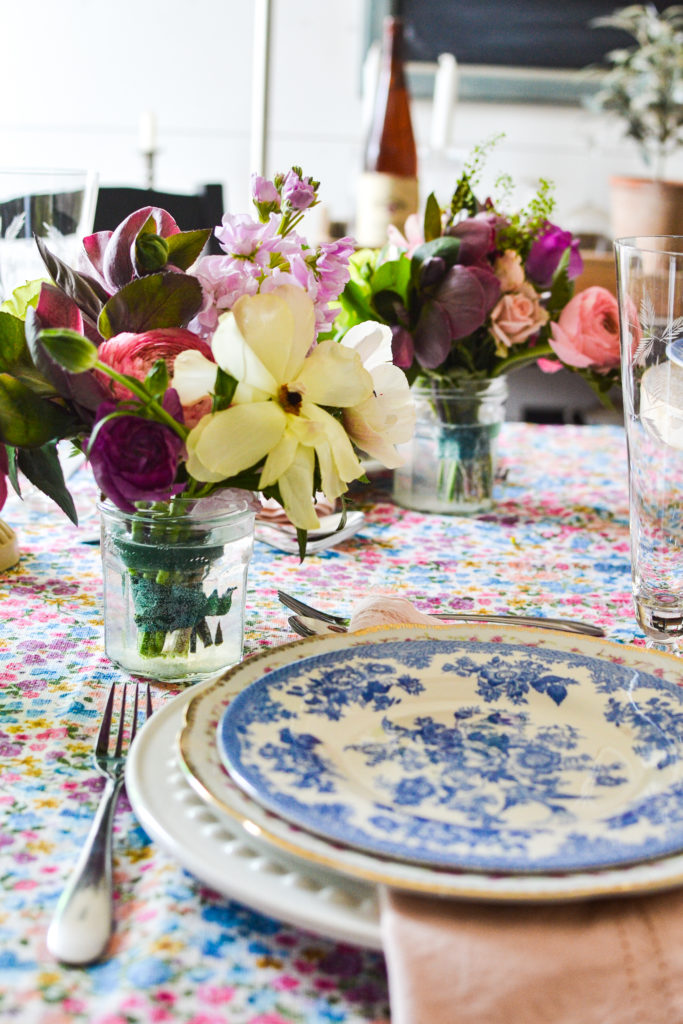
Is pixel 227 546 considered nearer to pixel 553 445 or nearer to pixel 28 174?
pixel 28 174

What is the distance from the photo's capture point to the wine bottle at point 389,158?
5.38 feet

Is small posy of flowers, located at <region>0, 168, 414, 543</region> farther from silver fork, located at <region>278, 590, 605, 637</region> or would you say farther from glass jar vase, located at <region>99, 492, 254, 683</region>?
silver fork, located at <region>278, 590, 605, 637</region>

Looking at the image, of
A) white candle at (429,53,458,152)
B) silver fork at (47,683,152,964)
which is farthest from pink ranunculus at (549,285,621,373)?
white candle at (429,53,458,152)

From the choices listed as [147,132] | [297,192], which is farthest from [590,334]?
[147,132]

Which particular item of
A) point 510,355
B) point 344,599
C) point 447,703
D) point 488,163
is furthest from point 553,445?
point 488,163

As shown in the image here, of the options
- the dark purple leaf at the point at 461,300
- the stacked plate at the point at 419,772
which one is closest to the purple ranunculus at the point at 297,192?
the stacked plate at the point at 419,772

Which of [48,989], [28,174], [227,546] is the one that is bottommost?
[48,989]

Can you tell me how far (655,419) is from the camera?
0.63m

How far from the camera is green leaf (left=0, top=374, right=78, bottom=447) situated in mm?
523

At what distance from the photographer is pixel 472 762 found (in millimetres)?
472

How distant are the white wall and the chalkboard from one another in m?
0.07

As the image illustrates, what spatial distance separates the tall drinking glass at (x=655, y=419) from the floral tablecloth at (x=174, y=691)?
7 centimetres

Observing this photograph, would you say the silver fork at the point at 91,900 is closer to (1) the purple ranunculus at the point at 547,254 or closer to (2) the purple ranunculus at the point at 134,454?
(2) the purple ranunculus at the point at 134,454

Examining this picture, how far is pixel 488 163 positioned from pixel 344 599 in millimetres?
2830
